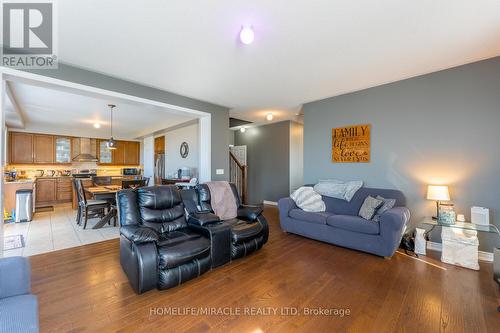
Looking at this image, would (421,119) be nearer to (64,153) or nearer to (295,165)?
(295,165)

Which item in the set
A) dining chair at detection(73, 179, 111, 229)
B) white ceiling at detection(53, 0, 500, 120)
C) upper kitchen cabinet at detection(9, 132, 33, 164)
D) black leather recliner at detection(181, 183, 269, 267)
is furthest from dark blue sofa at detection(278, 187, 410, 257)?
upper kitchen cabinet at detection(9, 132, 33, 164)

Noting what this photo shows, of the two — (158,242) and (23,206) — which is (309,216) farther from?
(23,206)

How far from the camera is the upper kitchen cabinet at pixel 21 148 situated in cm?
670

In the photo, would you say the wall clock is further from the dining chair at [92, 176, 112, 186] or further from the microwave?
the microwave

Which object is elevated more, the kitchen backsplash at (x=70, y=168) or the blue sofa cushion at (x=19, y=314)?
the kitchen backsplash at (x=70, y=168)

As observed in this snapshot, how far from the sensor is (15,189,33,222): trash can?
473 cm

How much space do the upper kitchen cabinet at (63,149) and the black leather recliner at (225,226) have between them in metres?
7.27

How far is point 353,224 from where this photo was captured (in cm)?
316

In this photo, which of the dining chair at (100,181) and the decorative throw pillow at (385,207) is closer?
the decorative throw pillow at (385,207)

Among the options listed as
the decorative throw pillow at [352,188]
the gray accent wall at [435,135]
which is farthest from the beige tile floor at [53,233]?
the gray accent wall at [435,135]

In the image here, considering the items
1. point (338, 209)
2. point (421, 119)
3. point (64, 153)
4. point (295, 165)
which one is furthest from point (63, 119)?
point (421, 119)

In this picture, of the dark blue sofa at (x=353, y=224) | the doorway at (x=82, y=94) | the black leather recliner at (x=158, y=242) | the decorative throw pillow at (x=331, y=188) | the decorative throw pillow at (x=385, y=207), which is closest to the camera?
the black leather recliner at (x=158, y=242)

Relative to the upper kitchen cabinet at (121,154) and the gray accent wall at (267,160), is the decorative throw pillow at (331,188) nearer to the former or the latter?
the gray accent wall at (267,160)

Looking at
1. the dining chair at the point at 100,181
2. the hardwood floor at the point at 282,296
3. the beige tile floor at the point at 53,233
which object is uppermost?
the dining chair at the point at 100,181
